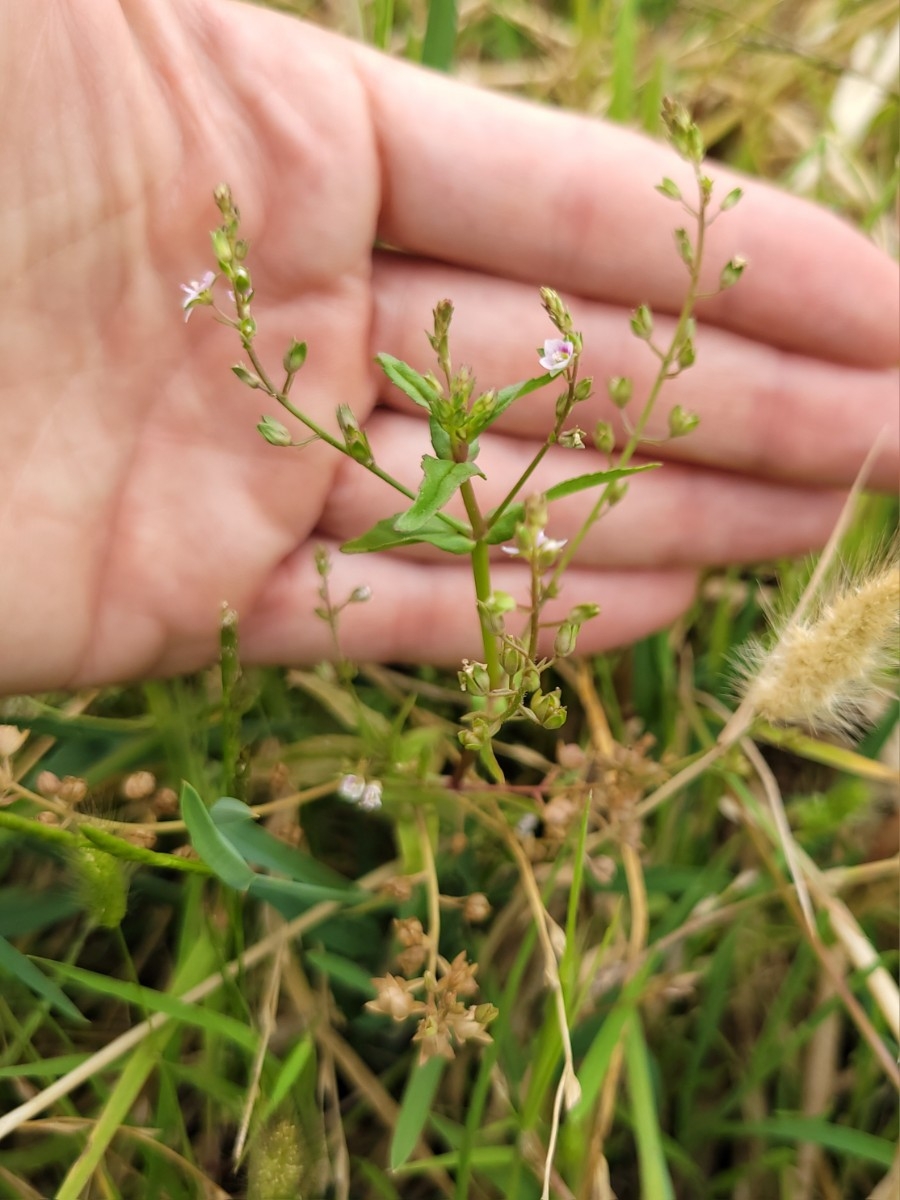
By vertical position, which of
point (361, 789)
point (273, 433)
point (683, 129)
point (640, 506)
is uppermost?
point (683, 129)

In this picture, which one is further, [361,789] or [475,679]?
[361,789]

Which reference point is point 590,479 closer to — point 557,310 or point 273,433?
point 557,310

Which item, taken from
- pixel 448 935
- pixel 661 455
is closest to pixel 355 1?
pixel 661 455

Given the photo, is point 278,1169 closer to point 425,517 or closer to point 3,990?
point 3,990

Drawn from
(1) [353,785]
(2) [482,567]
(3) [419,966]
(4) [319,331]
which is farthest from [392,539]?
(4) [319,331]

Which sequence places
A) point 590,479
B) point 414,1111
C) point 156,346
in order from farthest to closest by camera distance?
point 156,346, point 414,1111, point 590,479

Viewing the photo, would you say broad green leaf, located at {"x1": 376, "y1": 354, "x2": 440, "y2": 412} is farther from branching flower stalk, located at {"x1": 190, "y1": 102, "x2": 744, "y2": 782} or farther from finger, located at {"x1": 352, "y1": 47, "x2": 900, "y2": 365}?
finger, located at {"x1": 352, "y1": 47, "x2": 900, "y2": 365}

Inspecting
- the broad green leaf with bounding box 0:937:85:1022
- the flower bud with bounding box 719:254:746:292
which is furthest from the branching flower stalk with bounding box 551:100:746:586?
the broad green leaf with bounding box 0:937:85:1022
